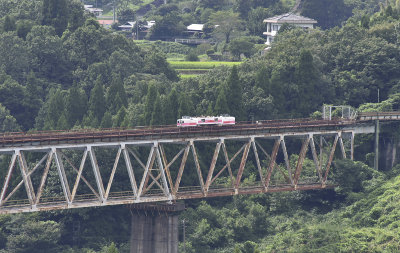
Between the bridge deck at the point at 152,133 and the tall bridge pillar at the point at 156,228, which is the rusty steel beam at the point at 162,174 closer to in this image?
the tall bridge pillar at the point at 156,228

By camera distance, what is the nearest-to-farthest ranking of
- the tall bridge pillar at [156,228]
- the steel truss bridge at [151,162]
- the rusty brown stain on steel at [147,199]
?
the rusty brown stain on steel at [147,199] < the steel truss bridge at [151,162] < the tall bridge pillar at [156,228]

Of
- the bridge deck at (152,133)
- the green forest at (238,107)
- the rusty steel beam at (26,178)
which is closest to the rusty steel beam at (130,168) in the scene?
the bridge deck at (152,133)

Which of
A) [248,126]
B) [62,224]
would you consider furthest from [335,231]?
[62,224]

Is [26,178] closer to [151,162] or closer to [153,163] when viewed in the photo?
[151,162]

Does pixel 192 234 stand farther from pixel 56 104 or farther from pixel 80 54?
pixel 80 54

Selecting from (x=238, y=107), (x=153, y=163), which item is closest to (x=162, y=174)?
(x=153, y=163)

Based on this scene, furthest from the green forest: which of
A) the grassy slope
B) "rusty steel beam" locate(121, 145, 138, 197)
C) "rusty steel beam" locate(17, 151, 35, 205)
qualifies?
"rusty steel beam" locate(17, 151, 35, 205)
